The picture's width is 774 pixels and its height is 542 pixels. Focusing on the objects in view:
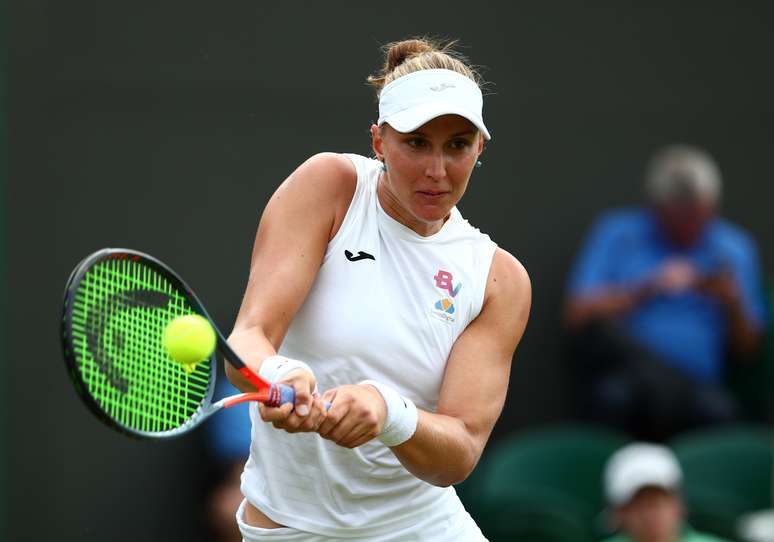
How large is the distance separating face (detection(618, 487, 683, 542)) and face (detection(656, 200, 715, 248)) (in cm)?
159

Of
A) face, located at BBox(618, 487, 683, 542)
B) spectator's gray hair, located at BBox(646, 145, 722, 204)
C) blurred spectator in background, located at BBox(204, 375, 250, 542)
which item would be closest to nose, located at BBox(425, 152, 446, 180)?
face, located at BBox(618, 487, 683, 542)

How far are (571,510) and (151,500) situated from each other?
1.98 meters

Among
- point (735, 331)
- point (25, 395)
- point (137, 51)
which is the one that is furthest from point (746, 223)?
point (25, 395)

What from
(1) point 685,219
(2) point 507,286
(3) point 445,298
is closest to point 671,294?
(1) point 685,219

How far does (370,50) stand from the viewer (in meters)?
6.87

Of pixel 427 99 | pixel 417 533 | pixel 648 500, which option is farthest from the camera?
pixel 648 500

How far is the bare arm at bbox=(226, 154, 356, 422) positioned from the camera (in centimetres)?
319

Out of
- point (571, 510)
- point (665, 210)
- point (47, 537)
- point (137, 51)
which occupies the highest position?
point (137, 51)

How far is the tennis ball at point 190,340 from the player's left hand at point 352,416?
27 cm

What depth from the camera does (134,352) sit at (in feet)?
9.94

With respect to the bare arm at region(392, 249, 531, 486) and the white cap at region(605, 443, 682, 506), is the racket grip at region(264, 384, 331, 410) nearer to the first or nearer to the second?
the bare arm at region(392, 249, 531, 486)

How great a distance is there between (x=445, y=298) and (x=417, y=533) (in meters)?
0.58

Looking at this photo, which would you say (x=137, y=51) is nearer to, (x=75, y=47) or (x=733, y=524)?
(x=75, y=47)

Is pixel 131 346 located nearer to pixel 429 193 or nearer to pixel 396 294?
pixel 396 294
